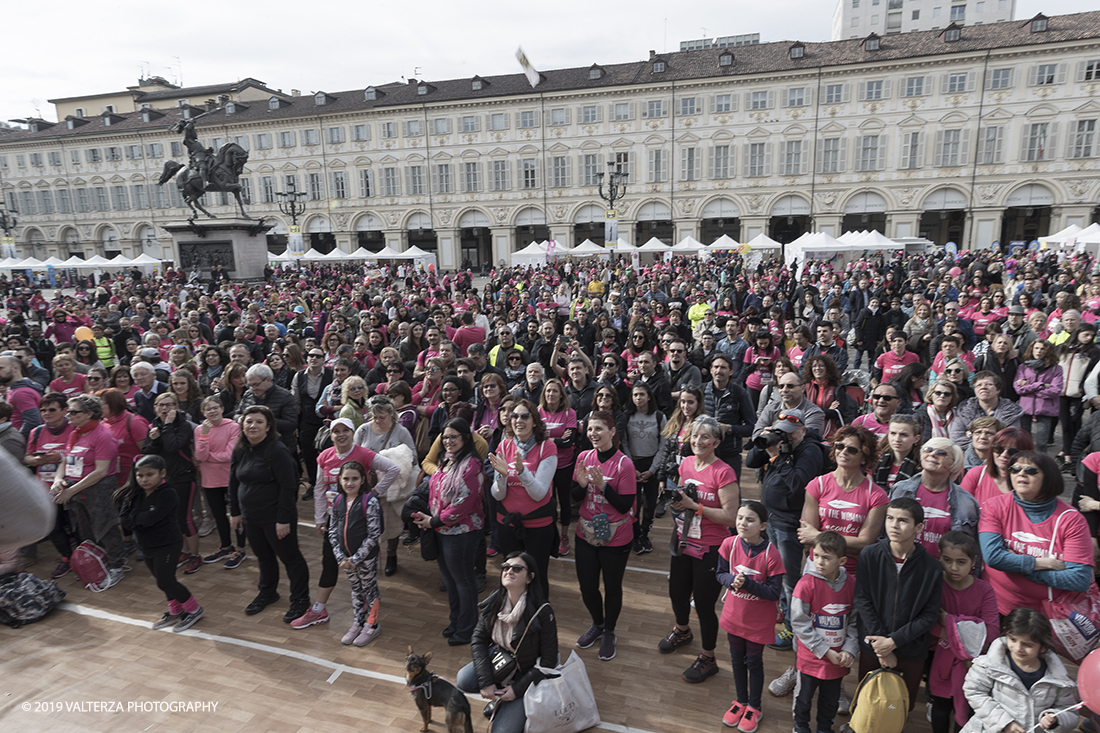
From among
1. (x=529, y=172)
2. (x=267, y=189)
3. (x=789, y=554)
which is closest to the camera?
(x=789, y=554)

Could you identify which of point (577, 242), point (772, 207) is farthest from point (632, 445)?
point (577, 242)

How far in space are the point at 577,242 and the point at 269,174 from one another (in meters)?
24.2

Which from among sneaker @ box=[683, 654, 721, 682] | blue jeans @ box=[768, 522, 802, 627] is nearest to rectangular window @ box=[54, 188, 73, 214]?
sneaker @ box=[683, 654, 721, 682]

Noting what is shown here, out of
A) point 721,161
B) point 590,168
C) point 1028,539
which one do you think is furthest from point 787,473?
point 590,168

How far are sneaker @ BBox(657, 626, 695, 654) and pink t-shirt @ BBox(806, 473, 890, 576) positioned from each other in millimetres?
1384

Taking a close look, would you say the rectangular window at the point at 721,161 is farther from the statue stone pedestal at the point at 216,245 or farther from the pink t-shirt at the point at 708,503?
the pink t-shirt at the point at 708,503

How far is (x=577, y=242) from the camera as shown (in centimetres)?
4416

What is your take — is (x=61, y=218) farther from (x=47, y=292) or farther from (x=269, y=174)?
(x=47, y=292)

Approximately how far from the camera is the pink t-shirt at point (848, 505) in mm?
3512

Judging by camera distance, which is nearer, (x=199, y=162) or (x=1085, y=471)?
(x=1085, y=471)

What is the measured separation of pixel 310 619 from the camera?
4.77 meters

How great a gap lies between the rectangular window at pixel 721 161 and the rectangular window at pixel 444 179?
1853cm

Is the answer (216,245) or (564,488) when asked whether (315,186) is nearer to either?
(216,245)

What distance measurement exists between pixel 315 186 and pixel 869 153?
38.5 m
